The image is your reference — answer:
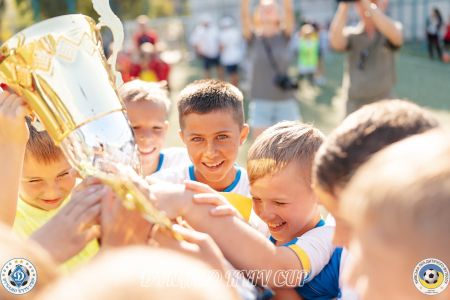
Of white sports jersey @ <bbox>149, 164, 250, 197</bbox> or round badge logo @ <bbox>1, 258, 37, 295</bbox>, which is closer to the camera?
round badge logo @ <bbox>1, 258, 37, 295</bbox>

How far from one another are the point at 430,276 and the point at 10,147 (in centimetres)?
132

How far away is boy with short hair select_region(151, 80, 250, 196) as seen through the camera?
2742mm

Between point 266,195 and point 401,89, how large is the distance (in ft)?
36.9

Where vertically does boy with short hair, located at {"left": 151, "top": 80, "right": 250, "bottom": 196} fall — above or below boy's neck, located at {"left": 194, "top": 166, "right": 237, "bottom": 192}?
above

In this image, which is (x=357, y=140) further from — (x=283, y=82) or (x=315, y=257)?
(x=283, y=82)

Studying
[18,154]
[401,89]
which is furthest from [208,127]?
[401,89]

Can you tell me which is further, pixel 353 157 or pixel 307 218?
pixel 307 218

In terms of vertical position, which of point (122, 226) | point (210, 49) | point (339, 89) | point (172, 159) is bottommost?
point (339, 89)

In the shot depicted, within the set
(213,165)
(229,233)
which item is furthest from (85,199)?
(213,165)

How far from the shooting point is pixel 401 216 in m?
1.08

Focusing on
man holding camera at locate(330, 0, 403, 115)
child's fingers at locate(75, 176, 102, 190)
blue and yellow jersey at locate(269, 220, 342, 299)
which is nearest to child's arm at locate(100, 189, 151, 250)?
child's fingers at locate(75, 176, 102, 190)

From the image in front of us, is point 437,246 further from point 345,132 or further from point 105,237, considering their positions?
point 105,237

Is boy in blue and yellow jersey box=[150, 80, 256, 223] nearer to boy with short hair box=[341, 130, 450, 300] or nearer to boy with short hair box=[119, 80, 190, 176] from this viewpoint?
boy with short hair box=[119, 80, 190, 176]

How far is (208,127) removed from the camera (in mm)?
2752
